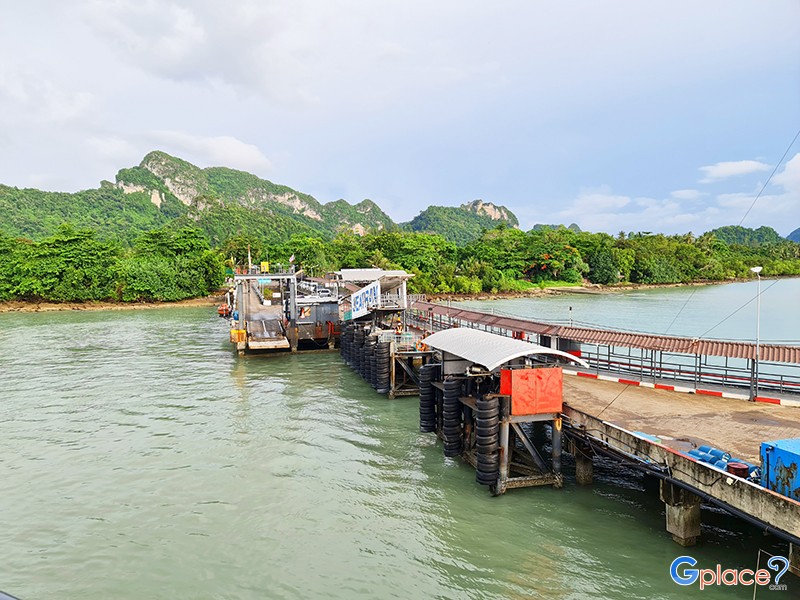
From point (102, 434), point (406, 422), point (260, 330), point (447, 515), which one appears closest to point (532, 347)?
point (447, 515)

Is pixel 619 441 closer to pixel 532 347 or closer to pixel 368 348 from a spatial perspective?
pixel 532 347

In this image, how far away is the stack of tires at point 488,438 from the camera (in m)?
15.4

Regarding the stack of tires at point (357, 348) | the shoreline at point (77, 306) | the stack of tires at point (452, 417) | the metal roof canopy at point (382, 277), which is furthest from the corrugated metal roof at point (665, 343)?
the shoreline at point (77, 306)

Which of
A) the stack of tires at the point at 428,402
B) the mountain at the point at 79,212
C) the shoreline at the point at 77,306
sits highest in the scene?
the mountain at the point at 79,212

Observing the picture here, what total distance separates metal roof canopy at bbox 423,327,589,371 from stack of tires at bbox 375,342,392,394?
6491 mm

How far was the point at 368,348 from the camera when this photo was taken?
99.2 feet

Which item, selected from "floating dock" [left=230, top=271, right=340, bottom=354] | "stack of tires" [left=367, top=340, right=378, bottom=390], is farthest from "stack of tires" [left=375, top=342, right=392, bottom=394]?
"floating dock" [left=230, top=271, right=340, bottom=354]

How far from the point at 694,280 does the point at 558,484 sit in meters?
136

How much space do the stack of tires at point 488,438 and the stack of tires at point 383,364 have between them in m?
13.0

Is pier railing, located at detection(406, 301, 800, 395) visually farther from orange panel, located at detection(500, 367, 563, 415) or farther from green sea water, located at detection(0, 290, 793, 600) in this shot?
orange panel, located at detection(500, 367, 563, 415)

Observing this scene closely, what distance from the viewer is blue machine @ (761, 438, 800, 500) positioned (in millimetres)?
10234

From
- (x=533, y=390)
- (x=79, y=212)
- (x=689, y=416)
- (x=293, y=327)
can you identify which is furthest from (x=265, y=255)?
(x=689, y=416)

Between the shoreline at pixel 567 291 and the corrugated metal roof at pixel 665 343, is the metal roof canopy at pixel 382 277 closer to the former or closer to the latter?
the corrugated metal roof at pixel 665 343

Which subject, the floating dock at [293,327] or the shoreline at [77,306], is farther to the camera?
the shoreline at [77,306]
